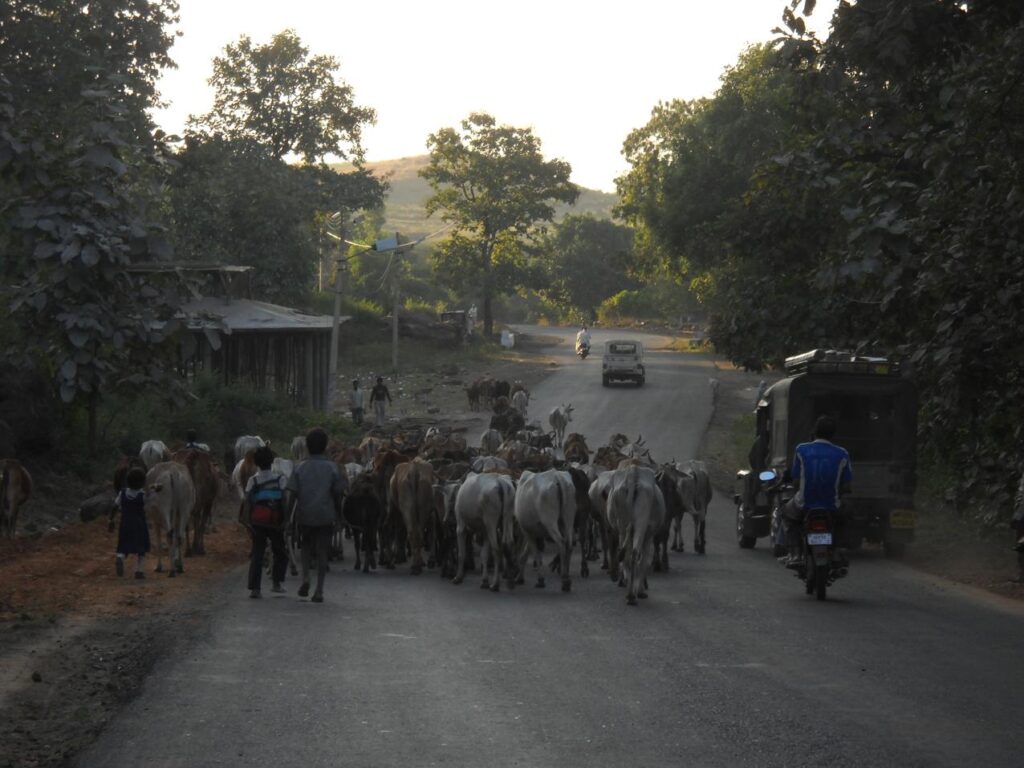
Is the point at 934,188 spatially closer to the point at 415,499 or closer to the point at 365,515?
the point at 415,499

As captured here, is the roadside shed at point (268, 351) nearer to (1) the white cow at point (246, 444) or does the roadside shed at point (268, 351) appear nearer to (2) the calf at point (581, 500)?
(1) the white cow at point (246, 444)

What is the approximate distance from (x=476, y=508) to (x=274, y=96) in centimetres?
5788

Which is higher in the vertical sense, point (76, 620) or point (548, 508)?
point (548, 508)

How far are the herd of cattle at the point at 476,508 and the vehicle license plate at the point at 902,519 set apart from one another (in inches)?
106

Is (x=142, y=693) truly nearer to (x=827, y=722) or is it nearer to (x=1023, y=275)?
(x=827, y=722)

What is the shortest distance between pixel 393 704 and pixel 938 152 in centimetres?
839

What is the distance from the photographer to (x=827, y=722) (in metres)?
8.71

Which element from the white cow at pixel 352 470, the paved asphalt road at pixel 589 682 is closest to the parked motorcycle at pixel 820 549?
the paved asphalt road at pixel 589 682

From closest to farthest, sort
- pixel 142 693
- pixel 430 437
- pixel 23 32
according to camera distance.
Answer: pixel 142 693
pixel 430 437
pixel 23 32

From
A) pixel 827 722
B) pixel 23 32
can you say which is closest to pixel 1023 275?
pixel 827 722

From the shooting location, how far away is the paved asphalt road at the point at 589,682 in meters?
8.07

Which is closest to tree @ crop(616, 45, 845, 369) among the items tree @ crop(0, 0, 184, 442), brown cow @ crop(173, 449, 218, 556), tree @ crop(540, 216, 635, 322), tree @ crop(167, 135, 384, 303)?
brown cow @ crop(173, 449, 218, 556)

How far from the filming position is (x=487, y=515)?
16.4 m

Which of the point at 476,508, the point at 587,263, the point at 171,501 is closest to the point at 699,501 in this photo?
the point at 476,508
